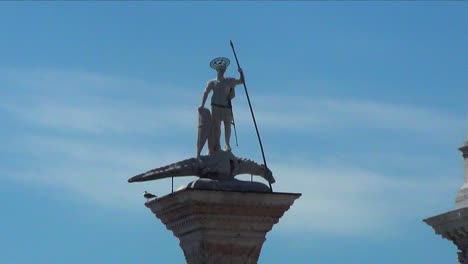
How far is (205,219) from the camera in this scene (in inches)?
1348

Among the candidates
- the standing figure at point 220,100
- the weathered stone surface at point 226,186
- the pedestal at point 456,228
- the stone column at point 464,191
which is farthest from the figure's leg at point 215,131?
the stone column at point 464,191

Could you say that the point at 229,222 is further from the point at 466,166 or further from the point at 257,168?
the point at 466,166

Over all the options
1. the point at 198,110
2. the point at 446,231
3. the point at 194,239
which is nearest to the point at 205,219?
the point at 194,239

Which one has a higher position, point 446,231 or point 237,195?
point 446,231

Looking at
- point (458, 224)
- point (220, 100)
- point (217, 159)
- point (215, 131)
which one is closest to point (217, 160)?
point (217, 159)

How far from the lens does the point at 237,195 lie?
113 feet

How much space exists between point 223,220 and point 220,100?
285cm

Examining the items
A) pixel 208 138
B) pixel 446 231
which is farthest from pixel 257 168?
pixel 446 231

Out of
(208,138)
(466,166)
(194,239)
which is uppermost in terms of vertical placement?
(466,166)

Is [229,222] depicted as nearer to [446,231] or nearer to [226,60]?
[226,60]

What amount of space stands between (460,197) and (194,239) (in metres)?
13.4

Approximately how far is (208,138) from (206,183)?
143 cm

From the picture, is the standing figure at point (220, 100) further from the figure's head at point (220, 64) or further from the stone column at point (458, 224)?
the stone column at point (458, 224)

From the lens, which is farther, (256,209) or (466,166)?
(466,166)
